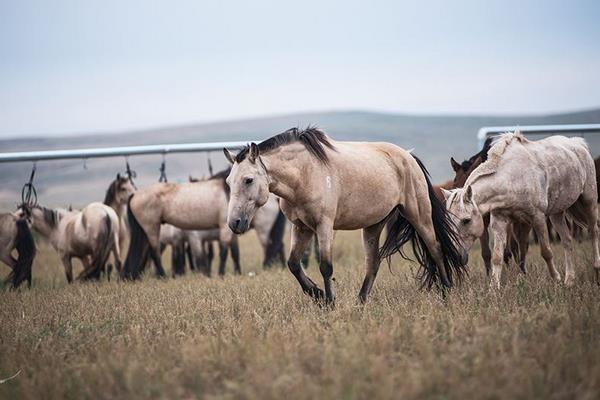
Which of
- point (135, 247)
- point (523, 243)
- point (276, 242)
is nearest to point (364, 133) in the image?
point (276, 242)

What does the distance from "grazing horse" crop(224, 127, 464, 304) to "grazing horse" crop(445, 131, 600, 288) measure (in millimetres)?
405

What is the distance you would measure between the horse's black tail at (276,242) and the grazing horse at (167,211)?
1.54 metres

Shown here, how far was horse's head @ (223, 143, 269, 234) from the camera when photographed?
6.86 metres

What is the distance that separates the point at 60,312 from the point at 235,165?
299cm

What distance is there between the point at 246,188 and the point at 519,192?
3691 millimetres

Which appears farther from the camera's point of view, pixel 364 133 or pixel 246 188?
pixel 364 133

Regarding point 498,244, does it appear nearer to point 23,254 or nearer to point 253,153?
point 253,153

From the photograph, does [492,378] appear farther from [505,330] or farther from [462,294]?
[462,294]

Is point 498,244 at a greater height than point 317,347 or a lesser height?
greater

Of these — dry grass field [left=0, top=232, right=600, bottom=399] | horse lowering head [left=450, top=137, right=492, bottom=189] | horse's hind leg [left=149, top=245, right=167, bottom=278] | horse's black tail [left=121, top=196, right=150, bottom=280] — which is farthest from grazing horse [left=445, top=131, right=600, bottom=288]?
horse's black tail [left=121, top=196, right=150, bottom=280]

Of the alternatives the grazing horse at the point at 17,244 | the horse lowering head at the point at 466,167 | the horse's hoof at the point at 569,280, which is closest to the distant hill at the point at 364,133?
the grazing horse at the point at 17,244

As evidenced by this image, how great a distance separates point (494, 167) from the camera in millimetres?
8750

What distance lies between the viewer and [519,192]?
848 cm

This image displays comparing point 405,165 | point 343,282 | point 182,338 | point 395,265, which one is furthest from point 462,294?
point 395,265
